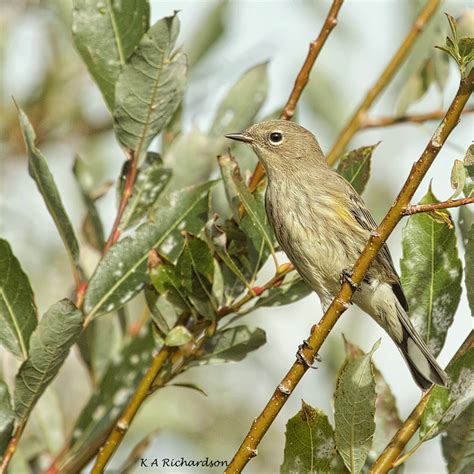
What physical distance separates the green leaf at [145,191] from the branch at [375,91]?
0.71 m

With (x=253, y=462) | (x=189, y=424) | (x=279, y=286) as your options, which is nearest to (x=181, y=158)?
(x=279, y=286)

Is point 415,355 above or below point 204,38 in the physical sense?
below

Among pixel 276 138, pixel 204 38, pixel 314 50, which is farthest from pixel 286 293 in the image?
pixel 204 38

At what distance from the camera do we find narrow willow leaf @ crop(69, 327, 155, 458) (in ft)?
10.6

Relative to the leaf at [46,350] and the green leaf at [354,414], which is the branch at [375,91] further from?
the leaf at [46,350]

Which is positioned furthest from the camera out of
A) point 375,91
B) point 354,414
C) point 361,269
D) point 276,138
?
point 276,138

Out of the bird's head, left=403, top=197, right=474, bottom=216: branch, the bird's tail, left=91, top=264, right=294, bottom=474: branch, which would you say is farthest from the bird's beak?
left=403, top=197, right=474, bottom=216: branch

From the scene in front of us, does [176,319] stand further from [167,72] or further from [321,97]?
[321,97]

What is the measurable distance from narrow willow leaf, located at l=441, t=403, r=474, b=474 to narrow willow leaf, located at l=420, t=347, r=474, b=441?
5cm

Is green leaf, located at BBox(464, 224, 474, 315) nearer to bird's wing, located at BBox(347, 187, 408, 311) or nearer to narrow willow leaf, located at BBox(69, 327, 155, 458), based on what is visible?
narrow willow leaf, located at BBox(69, 327, 155, 458)

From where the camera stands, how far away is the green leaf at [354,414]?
2561 millimetres

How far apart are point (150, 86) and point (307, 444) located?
1.32m

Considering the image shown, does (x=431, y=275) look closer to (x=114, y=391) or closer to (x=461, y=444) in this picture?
(x=461, y=444)

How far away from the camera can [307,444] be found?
8.57 feet
